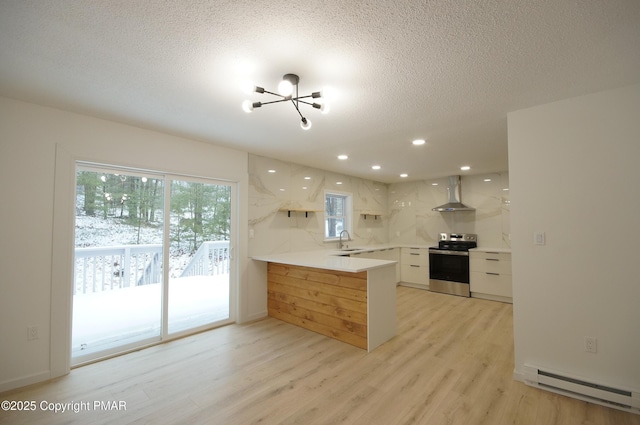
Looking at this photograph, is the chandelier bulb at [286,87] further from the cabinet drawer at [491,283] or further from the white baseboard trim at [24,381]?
the cabinet drawer at [491,283]

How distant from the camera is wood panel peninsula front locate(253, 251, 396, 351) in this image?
2975 mm

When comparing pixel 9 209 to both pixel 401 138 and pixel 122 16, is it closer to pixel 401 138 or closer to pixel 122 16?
pixel 122 16

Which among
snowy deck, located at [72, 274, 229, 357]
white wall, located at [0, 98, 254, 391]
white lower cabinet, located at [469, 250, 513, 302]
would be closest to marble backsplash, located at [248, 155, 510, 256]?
white lower cabinet, located at [469, 250, 513, 302]

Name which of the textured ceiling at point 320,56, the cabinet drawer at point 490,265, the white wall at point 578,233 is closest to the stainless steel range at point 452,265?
the cabinet drawer at point 490,265

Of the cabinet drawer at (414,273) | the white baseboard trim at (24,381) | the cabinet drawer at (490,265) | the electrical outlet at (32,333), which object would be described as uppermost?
the cabinet drawer at (490,265)

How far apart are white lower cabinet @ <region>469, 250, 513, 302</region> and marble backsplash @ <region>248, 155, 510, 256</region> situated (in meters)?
0.72

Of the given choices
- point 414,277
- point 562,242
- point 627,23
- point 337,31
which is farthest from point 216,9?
point 414,277

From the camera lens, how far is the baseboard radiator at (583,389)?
6.52 feet

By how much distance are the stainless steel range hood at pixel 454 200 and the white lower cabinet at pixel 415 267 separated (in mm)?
926

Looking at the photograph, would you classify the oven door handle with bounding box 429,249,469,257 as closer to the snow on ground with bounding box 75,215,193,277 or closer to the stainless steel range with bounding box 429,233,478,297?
the stainless steel range with bounding box 429,233,478,297

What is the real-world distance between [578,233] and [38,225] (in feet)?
14.9

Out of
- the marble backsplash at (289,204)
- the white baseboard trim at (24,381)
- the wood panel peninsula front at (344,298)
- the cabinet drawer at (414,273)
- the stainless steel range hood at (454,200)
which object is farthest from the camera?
the cabinet drawer at (414,273)

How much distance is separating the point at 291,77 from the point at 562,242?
2.51 metres

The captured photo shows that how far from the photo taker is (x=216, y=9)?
4.41ft
